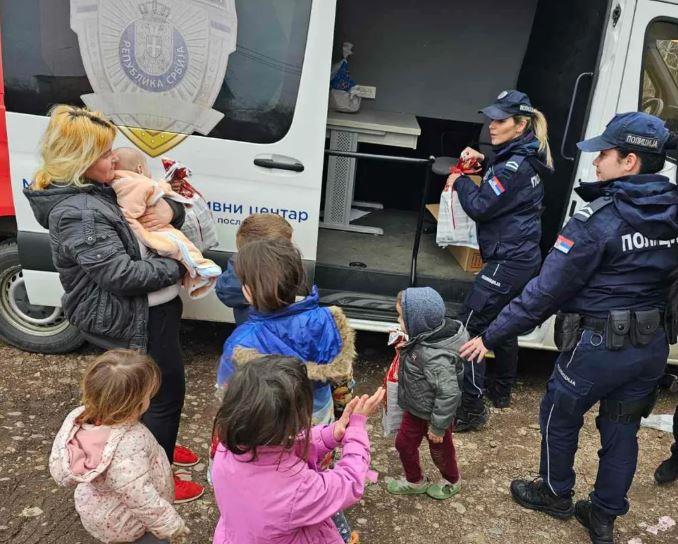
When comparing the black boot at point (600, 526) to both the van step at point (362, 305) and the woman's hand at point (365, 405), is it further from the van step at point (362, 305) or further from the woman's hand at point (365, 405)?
the woman's hand at point (365, 405)

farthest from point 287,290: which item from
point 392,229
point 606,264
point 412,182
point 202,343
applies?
point 412,182

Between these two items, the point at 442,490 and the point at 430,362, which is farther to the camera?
the point at 442,490

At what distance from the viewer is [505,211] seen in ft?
10.0

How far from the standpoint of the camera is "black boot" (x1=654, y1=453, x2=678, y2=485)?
9.87 feet

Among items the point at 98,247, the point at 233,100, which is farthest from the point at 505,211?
the point at 98,247

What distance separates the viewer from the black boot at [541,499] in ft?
8.89

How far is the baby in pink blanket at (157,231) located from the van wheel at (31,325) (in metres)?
1.47

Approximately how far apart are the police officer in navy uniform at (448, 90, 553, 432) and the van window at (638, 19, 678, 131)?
531 millimetres

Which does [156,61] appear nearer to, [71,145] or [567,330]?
[71,145]

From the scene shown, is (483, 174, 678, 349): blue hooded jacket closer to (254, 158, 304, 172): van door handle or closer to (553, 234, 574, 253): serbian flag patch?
(553, 234, 574, 253): serbian flag patch

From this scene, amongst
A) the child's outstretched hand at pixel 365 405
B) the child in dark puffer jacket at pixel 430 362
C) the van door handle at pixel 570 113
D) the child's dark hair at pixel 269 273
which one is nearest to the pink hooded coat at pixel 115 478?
the child's dark hair at pixel 269 273

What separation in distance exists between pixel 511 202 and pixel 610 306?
866 millimetres

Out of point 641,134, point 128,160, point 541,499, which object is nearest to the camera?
point 641,134

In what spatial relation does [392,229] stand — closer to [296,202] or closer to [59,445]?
[296,202]
